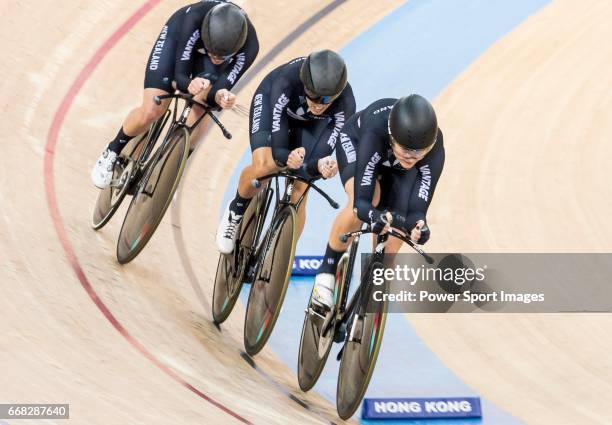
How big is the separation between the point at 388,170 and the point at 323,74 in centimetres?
55

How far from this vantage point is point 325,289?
5.73 m

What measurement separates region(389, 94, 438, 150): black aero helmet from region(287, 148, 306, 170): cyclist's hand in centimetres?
65

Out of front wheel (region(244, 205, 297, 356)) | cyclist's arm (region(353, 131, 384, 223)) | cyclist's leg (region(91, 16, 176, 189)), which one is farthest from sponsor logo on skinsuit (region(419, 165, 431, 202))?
cyclist's leg (region(91, 16, 176, 189))

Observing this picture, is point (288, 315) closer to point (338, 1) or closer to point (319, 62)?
point (319, 62)

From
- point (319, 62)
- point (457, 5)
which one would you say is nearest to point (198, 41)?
point (319, 62)

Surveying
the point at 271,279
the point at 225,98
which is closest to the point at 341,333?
the point at 271,279

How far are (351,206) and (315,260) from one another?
2.03 m

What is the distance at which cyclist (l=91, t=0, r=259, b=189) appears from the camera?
6.18 metres

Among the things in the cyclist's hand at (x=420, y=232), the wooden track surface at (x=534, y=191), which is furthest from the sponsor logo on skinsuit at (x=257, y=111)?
the wooden track surface at (x=534, y=191)

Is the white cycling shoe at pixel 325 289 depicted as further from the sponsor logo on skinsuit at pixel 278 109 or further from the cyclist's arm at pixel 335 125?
the sponsor logo on skinsuit at pixel 278 109

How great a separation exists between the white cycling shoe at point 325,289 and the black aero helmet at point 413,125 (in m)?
0.89

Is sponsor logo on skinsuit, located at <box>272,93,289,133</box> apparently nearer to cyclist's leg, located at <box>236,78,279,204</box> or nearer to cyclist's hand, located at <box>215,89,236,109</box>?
cyclist's leg, located at <box>236,78,279,204</box>

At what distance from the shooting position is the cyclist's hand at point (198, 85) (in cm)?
615

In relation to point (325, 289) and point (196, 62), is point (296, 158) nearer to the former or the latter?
point (325, 289)
